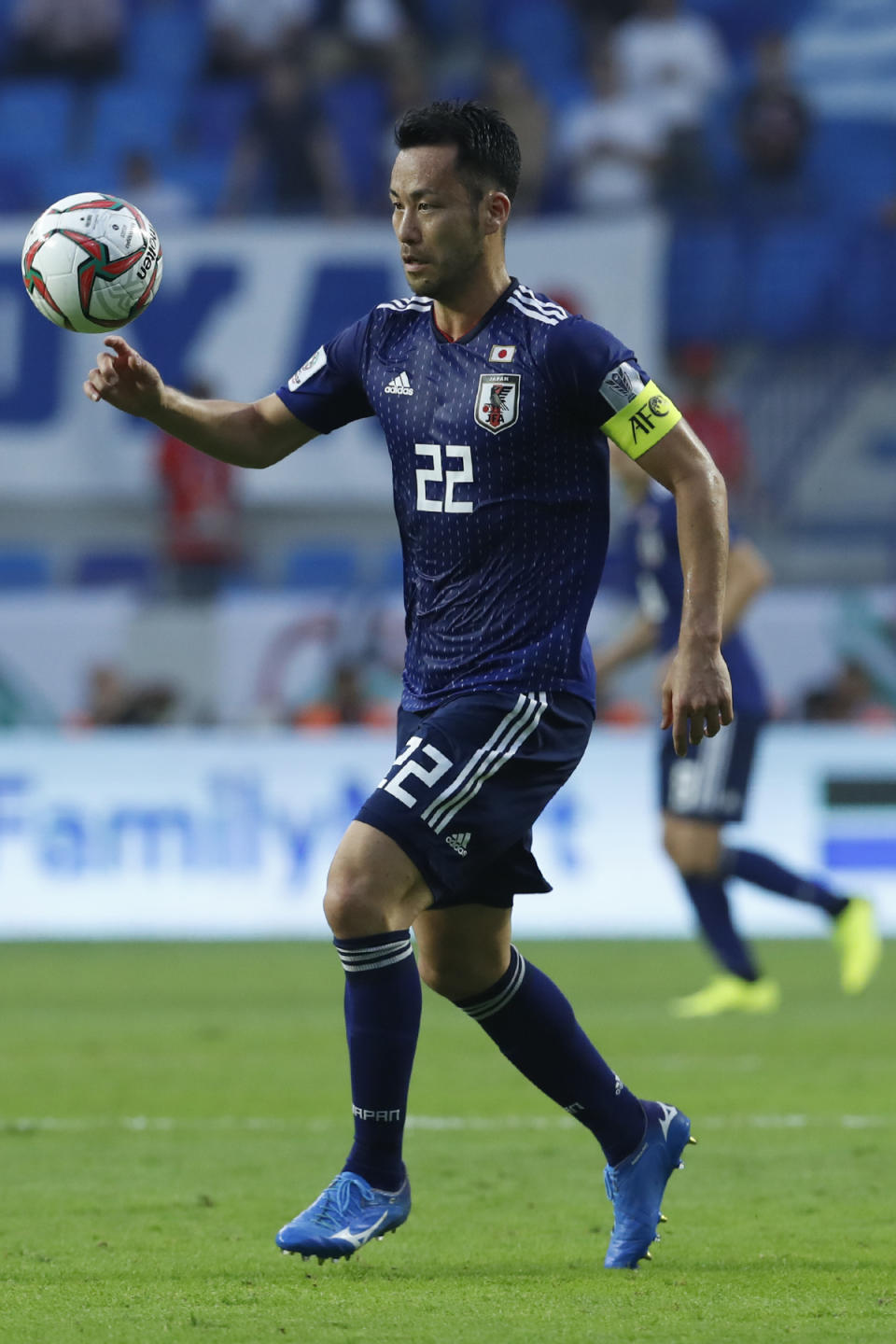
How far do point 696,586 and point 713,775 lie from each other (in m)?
5.15

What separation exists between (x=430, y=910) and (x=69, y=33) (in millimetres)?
17364

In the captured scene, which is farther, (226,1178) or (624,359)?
(226,1178)

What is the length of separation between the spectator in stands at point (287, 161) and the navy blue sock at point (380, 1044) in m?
14.7

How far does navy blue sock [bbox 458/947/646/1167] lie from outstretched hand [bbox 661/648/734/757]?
2.42ft

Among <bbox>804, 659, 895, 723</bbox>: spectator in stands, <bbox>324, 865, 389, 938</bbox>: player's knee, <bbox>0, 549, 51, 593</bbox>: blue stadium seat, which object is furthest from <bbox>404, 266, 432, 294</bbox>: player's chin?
<bbox>0, 549, 51, 593</bbox>: blue stadium seat

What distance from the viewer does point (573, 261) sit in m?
17.7

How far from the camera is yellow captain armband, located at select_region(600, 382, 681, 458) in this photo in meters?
4.32

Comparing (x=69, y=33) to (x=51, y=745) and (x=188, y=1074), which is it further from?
(x=188, y=1074)

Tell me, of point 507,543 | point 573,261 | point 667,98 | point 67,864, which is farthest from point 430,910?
point 667,98

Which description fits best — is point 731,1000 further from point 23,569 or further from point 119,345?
point 23,569

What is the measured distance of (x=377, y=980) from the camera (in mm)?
4352

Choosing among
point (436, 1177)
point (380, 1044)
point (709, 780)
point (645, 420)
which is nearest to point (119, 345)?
point (645, 420)

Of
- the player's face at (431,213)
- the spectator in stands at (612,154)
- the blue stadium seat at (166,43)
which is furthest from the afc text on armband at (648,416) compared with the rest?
the blue stadium seat at (166,43)

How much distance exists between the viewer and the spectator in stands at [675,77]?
18.6 meters
